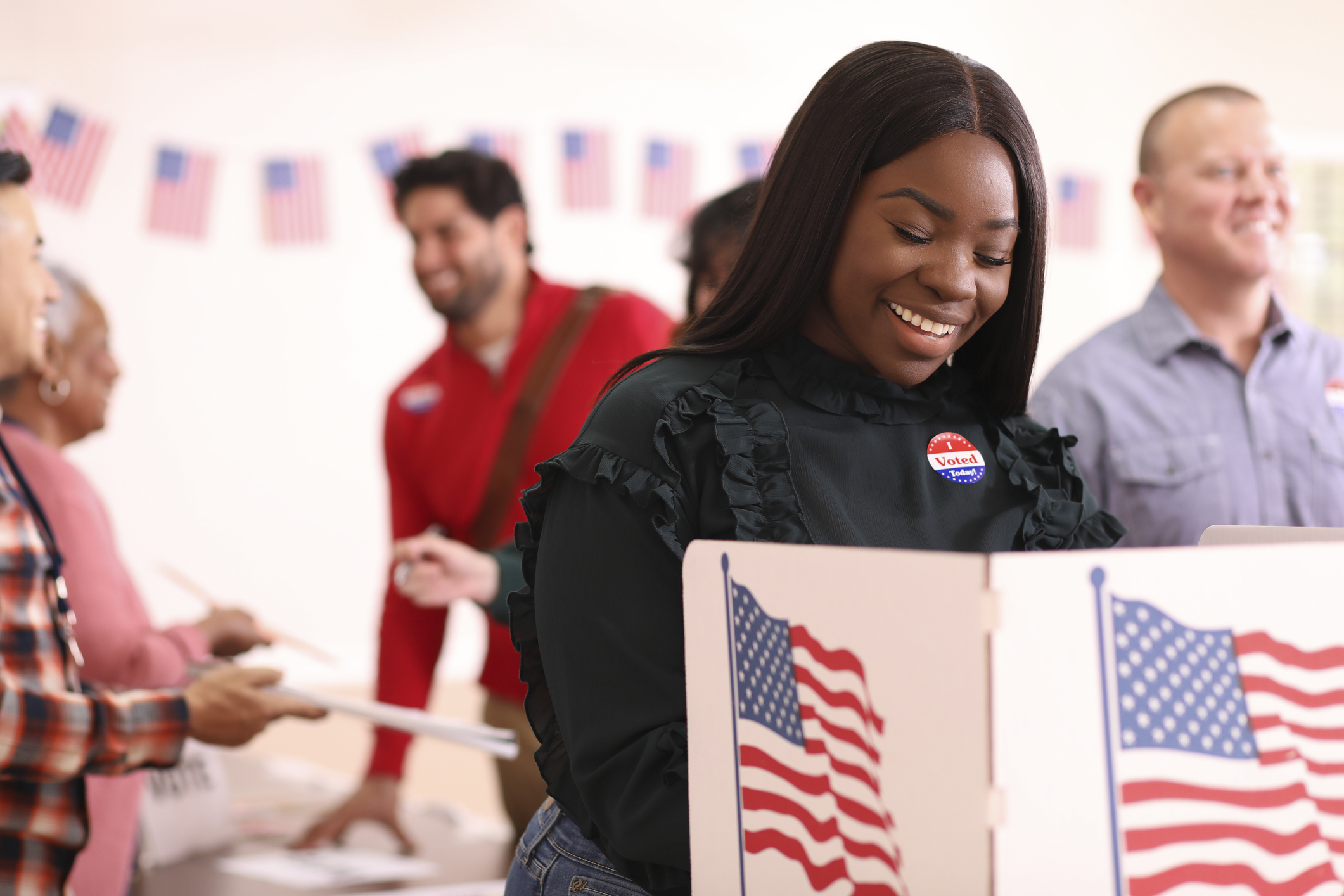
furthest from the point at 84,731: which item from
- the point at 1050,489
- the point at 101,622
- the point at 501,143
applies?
the point at 501,143

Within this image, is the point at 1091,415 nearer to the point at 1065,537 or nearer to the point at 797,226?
the point at 1065,537

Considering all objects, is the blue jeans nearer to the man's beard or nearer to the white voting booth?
the white voting booth

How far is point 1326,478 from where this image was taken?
2143 millimetres

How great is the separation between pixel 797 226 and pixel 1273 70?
21.8ft

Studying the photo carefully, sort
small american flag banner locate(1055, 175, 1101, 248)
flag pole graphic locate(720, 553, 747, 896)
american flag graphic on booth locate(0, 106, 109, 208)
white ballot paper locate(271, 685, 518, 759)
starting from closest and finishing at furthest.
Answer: flag pole graphic locate(720, 553, 747, 896), white ballot paper locate(271, 685, 518, 759), american flag graphic on booth locate(0, 106, 109, 208), small american flag banner locate(1055, 175, 1101, 248)

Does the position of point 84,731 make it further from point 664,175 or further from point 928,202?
point 664,175

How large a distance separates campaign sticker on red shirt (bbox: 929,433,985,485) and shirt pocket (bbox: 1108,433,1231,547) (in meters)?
1.04

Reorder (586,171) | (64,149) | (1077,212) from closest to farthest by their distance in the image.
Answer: (64,149) → (586,171) → (1077,212)

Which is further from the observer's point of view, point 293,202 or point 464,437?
point 293,202

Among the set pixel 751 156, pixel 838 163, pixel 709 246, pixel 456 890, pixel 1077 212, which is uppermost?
pixel 751 156

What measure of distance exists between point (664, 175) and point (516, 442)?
13.0 feet

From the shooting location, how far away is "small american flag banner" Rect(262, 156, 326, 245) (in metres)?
5.74

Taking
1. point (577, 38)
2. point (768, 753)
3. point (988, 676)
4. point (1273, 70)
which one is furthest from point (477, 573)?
point (1273, 70)

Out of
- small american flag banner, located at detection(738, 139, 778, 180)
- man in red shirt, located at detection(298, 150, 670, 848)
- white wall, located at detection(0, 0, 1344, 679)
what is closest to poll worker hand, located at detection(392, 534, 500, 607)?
man in red shirt, located at detection(298, 150, 670, 848)
